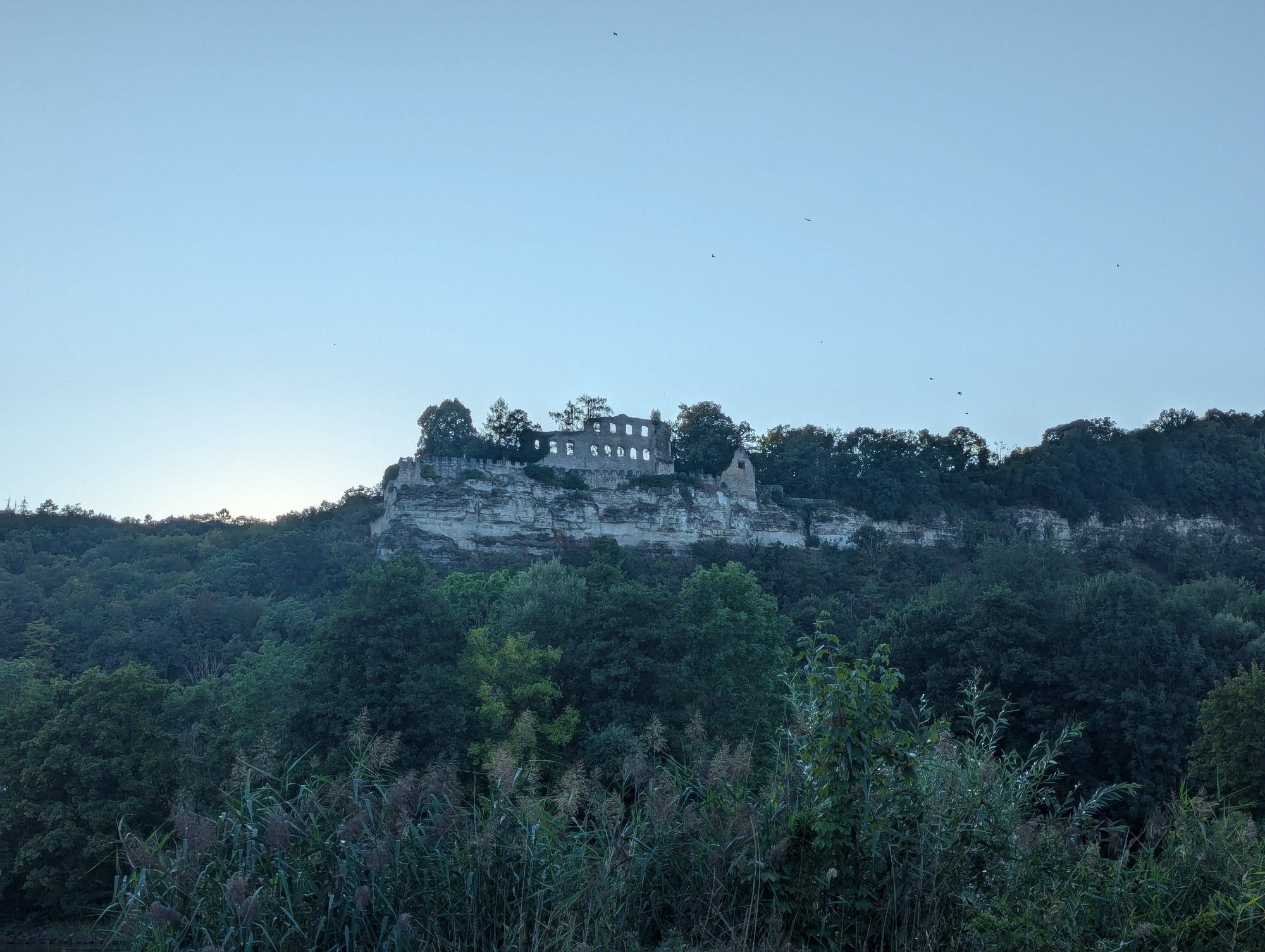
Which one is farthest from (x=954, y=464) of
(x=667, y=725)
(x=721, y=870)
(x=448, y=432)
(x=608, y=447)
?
(x=721, y=870)

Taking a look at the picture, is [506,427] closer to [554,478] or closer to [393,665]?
[554,478]

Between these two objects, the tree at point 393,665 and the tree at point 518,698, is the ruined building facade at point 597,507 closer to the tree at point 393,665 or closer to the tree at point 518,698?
the tree at point 518,698

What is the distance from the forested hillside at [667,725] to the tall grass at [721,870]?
0.04 m

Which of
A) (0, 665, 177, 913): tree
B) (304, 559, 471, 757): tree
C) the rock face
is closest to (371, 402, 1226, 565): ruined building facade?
the rock face

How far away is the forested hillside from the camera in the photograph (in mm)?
8336

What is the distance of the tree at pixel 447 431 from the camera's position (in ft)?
182

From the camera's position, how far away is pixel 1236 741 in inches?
779

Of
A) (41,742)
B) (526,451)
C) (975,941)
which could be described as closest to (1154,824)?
(975,941)

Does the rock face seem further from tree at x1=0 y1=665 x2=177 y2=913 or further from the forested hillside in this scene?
tree at x1=0 y1=665 x2=177 y2=913

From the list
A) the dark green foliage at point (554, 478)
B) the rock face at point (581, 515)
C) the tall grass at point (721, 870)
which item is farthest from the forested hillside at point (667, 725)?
the dark green foliage at point (554, 478)

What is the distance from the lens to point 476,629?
26.8 meters

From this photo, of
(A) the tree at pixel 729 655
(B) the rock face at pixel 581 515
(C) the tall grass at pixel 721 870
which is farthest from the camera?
(B) the rock face at pixel 581 515

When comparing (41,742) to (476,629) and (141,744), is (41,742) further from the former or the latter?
(476,629)

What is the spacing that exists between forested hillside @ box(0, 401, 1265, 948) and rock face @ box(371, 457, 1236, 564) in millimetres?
1835
